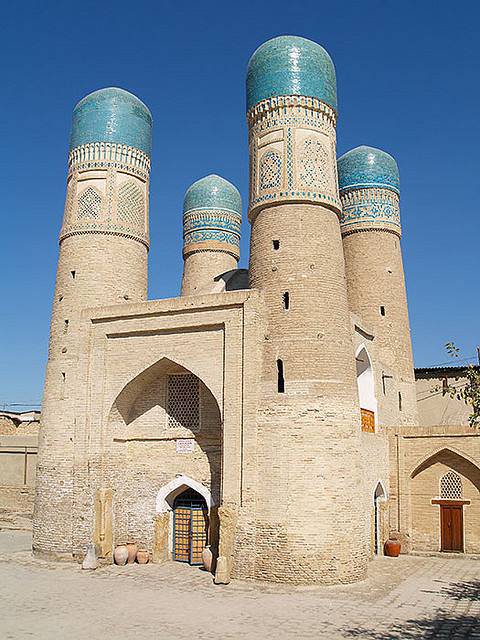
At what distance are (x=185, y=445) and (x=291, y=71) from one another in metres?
8.53

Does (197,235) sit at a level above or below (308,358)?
above

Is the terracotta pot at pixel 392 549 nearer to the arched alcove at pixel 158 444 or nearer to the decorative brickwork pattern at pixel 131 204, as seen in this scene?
the arched alcove at pixel 158 444

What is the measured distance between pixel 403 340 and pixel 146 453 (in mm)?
8405

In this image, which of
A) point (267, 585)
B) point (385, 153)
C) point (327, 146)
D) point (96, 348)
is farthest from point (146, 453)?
point (385, 153)

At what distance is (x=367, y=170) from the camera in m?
20.8

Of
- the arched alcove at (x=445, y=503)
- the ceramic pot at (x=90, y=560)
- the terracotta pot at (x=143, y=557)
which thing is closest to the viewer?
the ceramic pot at (x=90, y=560)

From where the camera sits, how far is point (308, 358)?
44.3 ft

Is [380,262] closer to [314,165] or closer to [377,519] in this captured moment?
[314,165]

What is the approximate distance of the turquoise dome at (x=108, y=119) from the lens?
17.5 meters

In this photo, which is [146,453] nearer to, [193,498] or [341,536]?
[193,498]

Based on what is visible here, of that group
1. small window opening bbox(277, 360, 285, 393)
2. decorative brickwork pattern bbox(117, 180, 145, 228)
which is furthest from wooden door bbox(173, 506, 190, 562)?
decorative brickwork pattern bbox(117, 180, 145, 228)

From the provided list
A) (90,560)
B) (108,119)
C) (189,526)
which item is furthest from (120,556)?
(108,119)

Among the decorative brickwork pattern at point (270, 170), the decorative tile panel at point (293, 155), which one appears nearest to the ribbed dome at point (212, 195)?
the decorative tile panel at point (293, 155)

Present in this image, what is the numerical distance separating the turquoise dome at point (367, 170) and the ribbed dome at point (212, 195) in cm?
401
